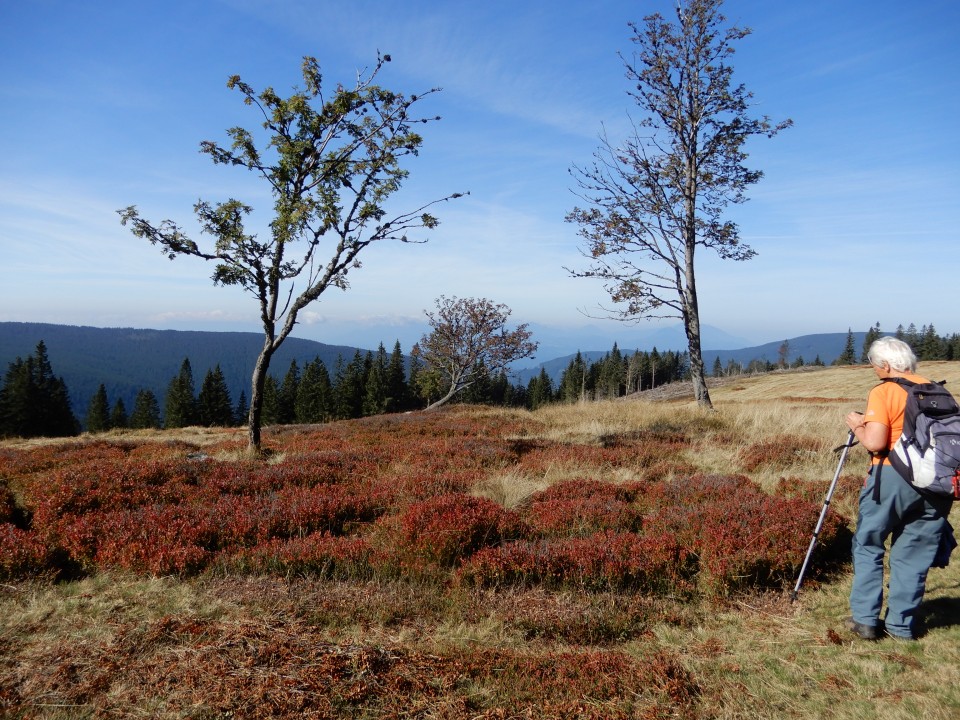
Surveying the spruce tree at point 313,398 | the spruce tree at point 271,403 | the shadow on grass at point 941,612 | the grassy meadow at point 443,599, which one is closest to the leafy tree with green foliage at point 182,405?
the spruce tree at point 271,403

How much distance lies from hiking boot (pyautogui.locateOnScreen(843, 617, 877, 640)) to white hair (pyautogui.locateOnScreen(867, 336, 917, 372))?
6.85ft

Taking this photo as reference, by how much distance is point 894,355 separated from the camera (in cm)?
425

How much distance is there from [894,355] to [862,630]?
2.25 m

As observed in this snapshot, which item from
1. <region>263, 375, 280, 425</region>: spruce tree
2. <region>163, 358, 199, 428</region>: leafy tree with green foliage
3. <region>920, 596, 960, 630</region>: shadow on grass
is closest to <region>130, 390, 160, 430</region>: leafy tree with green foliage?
<region>163, 358, 199, 428</region>: leafy tree with green foliage

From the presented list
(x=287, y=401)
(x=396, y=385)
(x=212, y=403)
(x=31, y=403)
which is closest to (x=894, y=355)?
(x=396, y=385)

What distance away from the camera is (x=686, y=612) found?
16.0 feet

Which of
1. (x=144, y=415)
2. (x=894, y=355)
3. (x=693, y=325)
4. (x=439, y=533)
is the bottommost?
(x=144, y=415)

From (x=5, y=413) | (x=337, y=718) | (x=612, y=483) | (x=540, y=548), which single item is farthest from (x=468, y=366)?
(x=5, y=413)

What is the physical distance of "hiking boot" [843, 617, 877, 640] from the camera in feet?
13.5

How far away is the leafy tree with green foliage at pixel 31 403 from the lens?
5419 cm

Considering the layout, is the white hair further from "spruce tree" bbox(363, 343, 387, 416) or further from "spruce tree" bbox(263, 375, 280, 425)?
"spruce tree" bbox(263, 375, 280, 425)

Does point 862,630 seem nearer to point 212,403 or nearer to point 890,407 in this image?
point 890,407

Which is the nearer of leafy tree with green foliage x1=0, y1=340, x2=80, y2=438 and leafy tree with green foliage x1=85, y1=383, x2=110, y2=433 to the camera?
leafy tree with green foliage x1=0, y1=340, x2=80, y2=438

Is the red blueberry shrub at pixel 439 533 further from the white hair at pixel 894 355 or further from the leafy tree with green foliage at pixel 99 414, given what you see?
the leafy tree with green foliage at pixel 99 414
